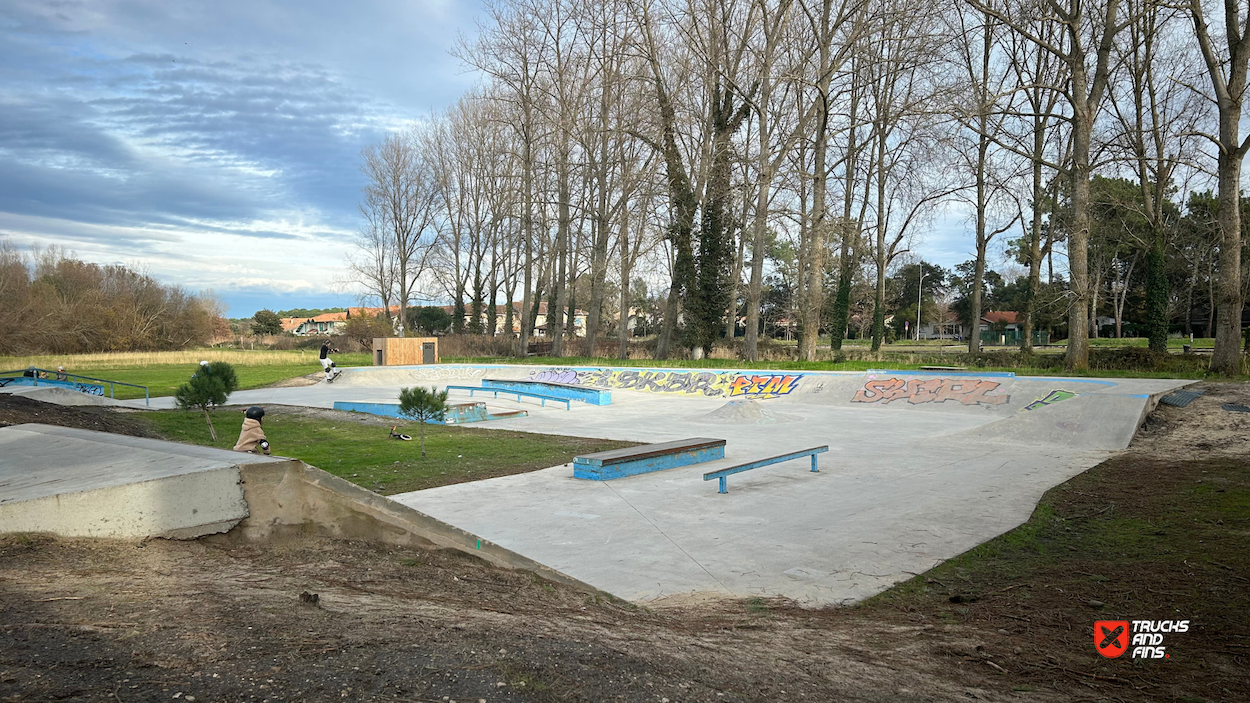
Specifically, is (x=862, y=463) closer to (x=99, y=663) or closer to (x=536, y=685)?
(x=536, y=685)

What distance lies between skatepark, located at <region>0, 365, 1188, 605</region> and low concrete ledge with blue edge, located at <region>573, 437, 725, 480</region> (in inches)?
5.3

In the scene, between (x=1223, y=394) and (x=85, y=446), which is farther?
(x=1223, y=394)

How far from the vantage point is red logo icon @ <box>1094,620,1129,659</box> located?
399 cm

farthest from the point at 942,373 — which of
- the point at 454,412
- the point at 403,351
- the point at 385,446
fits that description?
the point at 403,351

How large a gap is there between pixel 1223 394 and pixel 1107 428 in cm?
352

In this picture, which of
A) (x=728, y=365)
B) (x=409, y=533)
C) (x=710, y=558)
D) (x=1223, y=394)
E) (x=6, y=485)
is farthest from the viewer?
(x=728, y=365)

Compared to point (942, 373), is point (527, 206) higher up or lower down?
higher up

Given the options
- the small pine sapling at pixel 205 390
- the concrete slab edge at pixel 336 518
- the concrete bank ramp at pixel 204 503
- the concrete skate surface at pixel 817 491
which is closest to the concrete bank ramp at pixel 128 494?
the concrete bank ramp at pixel 204 503

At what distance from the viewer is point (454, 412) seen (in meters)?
16.6

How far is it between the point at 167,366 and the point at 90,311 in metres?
15.2

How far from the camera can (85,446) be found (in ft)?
21.3

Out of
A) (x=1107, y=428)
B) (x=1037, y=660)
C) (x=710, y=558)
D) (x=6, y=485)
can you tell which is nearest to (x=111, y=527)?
(x=6, y=485)

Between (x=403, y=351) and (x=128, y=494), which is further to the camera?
(x=403, y=351)

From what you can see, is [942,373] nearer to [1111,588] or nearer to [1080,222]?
[1080,222]
